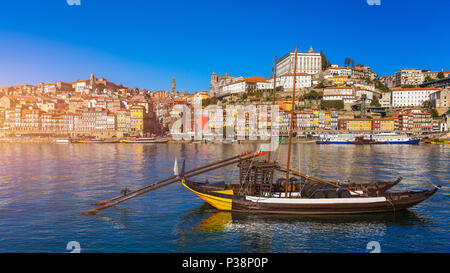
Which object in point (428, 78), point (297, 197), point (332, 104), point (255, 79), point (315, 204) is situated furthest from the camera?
point (255, 79)

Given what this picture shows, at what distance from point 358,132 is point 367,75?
5409 centimetres

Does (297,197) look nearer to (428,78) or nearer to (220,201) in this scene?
(220,201)

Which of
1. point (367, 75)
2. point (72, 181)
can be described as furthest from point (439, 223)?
point (367, 75)

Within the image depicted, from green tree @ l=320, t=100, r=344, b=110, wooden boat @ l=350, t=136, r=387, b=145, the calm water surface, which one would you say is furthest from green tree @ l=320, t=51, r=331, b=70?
the calm water surface

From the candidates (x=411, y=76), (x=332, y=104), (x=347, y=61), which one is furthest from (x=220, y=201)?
(x=347, y=61)

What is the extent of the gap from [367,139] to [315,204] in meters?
71.7

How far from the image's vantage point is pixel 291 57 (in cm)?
11650

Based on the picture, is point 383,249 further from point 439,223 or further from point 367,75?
point 367,75

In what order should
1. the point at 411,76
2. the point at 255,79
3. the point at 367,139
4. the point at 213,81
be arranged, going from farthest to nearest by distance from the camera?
the point at 213,81 < the point at 411,76 < the point at 255,79 < the point at 367,139

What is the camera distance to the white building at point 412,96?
338ft

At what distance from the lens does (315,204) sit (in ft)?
47.3

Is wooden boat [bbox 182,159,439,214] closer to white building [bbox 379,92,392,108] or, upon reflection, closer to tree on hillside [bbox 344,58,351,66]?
white building [bbox 379,92,392,108]

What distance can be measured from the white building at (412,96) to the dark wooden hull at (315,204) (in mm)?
101308

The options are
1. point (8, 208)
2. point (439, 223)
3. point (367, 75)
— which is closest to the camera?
point (439, 223)
